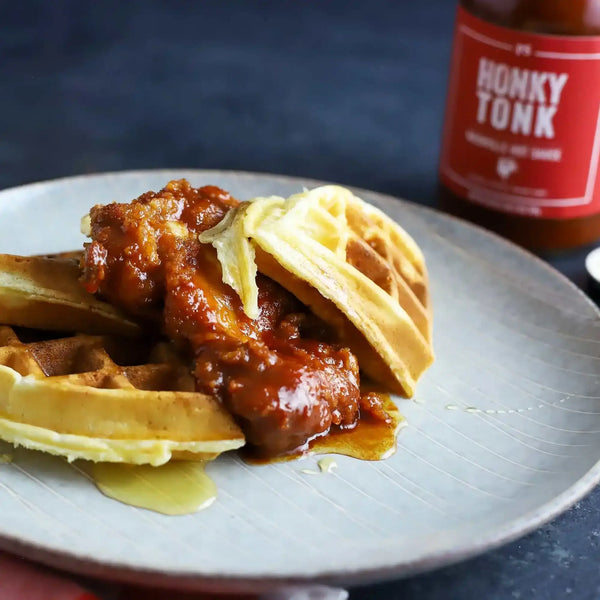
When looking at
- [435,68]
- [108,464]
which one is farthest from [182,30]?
[108,464]

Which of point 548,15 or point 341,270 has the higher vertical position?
point 548,15

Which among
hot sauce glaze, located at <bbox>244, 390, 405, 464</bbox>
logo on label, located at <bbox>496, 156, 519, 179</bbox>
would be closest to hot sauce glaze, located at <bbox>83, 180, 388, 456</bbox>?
hot sauce glaze, located at <bbox>244, 390, 405, 464</bbox>

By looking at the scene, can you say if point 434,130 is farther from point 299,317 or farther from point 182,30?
point 299,317

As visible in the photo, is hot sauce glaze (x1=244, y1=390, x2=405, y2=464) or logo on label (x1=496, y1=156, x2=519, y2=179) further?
logo on label (x1=496, y1=156, x2=519, y2=179)

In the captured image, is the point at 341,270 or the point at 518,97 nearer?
the point at 341,270

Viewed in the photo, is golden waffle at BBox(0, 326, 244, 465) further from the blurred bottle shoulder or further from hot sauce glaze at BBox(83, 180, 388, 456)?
the blurred bottle shoulder

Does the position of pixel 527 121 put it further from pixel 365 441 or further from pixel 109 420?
pixel 109 420

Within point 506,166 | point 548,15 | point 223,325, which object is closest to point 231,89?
point 506,166

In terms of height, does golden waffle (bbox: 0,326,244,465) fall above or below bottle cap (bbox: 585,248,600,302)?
above
